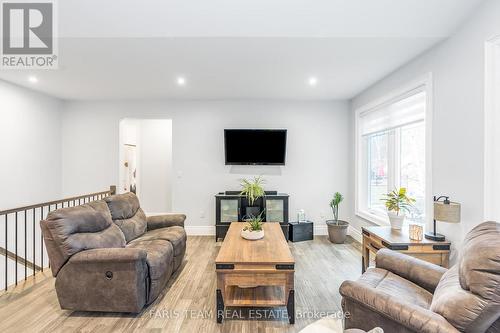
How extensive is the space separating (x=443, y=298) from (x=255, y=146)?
377 centimetres

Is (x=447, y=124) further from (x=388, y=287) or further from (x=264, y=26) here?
(x=264, y=26)

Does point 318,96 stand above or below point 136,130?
above

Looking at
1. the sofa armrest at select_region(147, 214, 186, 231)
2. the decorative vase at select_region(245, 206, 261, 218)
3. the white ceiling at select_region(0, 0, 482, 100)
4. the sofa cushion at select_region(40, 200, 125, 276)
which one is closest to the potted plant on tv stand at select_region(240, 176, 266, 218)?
the decorative vase at select_region(245, 206, 261, 218)

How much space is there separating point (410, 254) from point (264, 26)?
8.59 feet

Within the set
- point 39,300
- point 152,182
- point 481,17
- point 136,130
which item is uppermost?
point 481,17

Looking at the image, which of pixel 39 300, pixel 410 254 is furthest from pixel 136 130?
pixel 410 254

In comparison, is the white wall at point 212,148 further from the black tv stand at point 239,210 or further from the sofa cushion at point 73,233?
the sofa cushion at point 73,233

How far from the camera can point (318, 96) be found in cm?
478

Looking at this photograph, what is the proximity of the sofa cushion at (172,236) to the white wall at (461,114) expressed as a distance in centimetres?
303

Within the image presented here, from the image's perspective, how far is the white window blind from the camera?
10.2 feet

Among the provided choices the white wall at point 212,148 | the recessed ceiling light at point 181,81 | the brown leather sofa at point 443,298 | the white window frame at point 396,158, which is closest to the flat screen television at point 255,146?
the white wall at point 212,148

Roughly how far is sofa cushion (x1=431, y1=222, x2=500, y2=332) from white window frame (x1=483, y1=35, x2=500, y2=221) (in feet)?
2.73

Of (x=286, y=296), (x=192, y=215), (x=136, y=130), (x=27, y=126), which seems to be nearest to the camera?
(x=286, y=296)

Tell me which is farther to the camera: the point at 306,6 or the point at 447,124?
the point at 447,124
